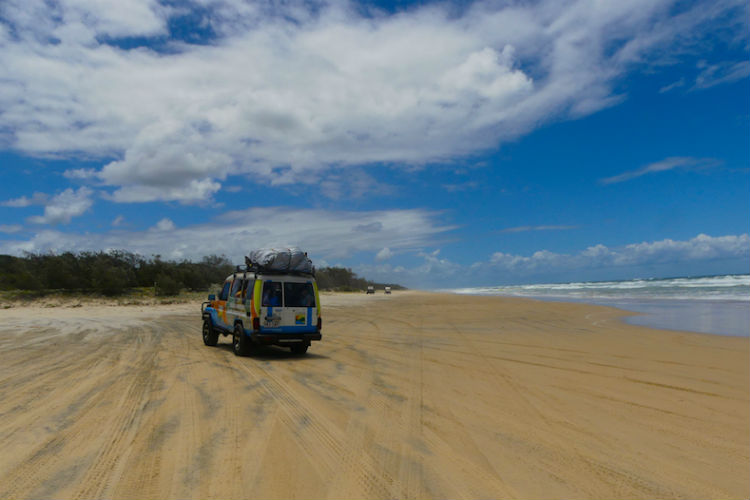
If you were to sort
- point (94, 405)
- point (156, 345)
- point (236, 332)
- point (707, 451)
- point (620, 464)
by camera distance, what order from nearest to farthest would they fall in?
point (620, 464) < point (707, 451) < point (94, 405) < point (236, 332) < point (156, 345)

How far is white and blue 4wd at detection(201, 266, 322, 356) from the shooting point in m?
12.2

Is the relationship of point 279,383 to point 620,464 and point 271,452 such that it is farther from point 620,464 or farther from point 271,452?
point 620,464

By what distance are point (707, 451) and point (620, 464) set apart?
1169 millimetres

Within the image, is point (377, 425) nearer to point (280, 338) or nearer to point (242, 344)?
point (280, 338)

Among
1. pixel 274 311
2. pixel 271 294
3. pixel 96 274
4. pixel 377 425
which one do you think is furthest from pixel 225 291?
pixel 96 274

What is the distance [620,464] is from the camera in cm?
484

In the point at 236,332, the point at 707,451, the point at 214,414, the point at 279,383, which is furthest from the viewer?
the point at 236,332

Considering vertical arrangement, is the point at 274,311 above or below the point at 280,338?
above

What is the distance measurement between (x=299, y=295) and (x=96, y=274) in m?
33.1

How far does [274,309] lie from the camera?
12266mm

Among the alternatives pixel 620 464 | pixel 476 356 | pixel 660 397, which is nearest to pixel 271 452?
pixel 620 464

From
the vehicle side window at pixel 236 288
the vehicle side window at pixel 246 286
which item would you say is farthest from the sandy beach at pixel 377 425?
the vehicle side window at pixel 236 288

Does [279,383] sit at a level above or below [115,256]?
below

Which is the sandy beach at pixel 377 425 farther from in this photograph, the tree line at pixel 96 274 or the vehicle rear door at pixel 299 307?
the tree line at pixel 96 274
